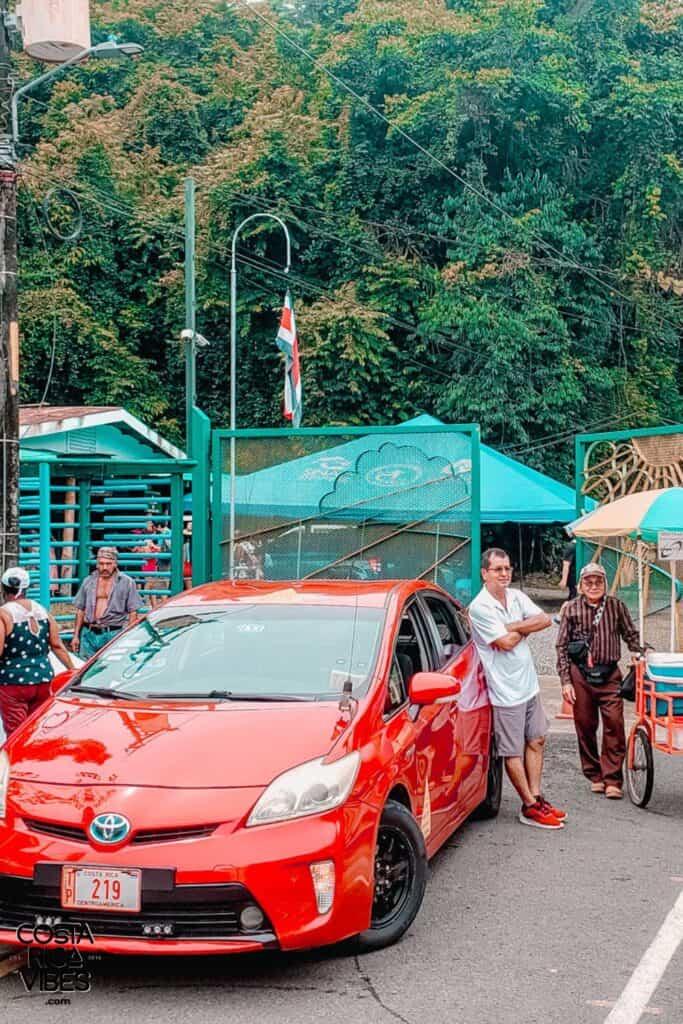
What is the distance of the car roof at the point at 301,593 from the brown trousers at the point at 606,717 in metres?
2.20

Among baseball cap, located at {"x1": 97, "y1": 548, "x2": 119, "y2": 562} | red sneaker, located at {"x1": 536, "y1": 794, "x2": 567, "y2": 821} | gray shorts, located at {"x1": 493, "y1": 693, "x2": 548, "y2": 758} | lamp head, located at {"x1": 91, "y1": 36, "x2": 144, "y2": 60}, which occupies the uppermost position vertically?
lamp head, located at {"x1": 91, "y1": 36, "x2": 144, "y2": 60}

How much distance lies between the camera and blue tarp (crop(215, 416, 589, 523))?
12.8 m

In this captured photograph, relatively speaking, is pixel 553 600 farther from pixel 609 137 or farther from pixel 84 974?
pixel 84 974

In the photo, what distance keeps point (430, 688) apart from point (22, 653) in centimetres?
322

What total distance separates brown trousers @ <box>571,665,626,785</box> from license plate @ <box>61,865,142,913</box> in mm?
4839

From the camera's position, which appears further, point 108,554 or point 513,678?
point 108,554

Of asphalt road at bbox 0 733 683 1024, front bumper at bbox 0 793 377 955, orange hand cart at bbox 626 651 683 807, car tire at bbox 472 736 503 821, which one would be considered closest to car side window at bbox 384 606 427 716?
asphalt road at bbox 0 733 683 1024

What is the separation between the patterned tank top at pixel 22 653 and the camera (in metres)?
8.02

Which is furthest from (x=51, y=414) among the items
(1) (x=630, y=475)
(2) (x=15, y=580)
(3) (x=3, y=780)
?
(3) (x=3, y=780)

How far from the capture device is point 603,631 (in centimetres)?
884

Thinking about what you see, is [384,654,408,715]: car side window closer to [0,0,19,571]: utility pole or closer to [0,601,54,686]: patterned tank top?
[0,601,54,686]: patterned tank top

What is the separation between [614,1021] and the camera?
15.0 ft

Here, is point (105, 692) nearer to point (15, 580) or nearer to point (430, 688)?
point (430, 688)

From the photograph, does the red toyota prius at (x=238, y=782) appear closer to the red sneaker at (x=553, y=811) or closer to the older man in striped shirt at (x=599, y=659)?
the red sneaker at (x=553, y=811)
